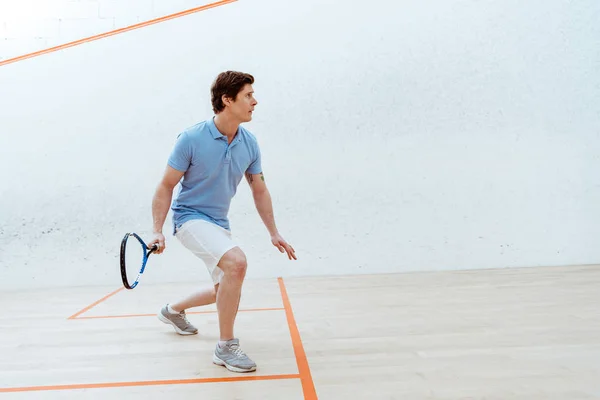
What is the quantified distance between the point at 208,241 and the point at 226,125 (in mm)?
384

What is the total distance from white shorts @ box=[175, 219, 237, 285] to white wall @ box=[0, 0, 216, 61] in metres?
2.84

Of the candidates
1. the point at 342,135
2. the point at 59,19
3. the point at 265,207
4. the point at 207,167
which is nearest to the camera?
the point at 207,167

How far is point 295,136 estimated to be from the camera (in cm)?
436

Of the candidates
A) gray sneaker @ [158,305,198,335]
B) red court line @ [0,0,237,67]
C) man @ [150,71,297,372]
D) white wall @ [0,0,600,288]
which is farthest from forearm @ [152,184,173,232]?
red court line @ [0,0,237,67]

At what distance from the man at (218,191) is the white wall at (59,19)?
2697mm

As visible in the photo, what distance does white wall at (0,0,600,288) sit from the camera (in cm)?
425

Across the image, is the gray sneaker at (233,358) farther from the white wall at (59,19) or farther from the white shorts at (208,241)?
the white wall at (59,19)

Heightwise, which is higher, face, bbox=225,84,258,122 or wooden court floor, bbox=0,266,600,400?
face, bbox=225,84,258,122

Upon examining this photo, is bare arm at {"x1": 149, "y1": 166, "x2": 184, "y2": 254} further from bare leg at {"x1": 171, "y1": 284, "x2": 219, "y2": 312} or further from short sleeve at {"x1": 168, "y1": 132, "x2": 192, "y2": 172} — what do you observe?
bare leg at {"x1": 171, "y1": 284, "x2": 219, "y2": 312}

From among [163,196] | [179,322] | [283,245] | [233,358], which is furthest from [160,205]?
[179,322]

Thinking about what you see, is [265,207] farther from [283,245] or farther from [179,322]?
[179,322]

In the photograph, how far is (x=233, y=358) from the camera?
1.86 metres

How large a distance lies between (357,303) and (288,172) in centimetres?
151

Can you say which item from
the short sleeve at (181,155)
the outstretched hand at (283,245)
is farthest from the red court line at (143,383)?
the short sleeve at (181,155)
